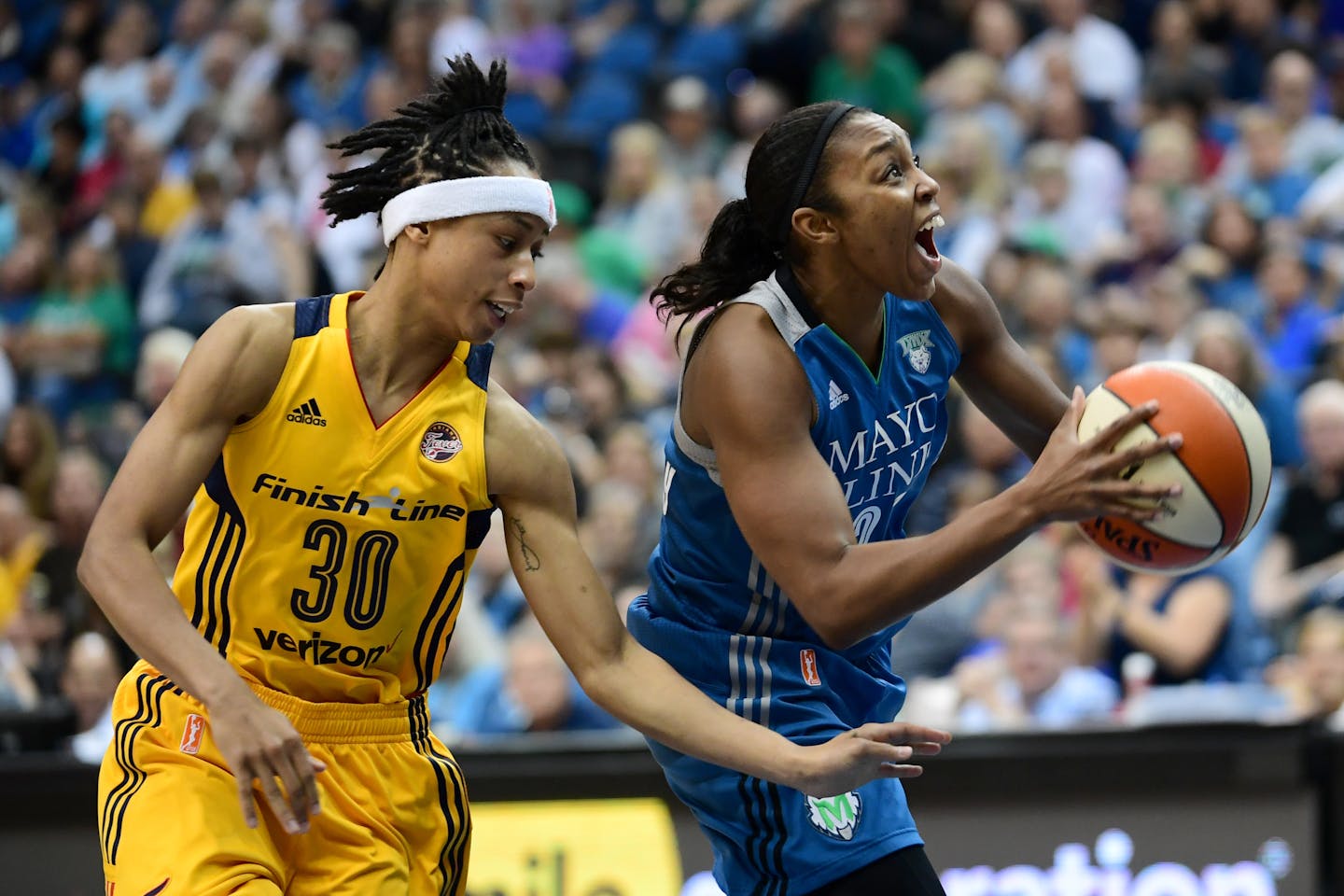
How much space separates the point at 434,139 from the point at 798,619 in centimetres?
128

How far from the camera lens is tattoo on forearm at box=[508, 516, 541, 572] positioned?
379 centimetres

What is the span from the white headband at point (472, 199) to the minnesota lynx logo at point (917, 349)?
84cm

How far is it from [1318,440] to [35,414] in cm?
655

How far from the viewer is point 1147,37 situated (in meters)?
11.5

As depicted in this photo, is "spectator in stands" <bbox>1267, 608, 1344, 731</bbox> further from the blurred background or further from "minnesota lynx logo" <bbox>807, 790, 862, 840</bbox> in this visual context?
"minnesota lynx logo" <bbox>807, 790, 862, 840</bbox>

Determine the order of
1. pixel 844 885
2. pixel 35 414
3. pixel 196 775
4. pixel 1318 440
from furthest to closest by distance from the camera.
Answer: pixel 35 414
pixel 1318 440
pixel 844 885
pixel 196 775

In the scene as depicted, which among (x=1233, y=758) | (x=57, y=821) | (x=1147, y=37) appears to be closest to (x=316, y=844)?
(x=57, y=821)

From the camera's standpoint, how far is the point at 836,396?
388 cm

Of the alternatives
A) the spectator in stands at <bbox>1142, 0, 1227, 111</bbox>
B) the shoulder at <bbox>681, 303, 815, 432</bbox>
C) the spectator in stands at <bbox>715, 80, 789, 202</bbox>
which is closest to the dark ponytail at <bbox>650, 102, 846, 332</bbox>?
the shoulder at <bbox>681, 303, 815, 432</bbox>

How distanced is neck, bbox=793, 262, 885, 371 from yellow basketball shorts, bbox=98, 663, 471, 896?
3.90 ft

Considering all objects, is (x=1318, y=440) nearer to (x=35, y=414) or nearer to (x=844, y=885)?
(x=844, y=885)

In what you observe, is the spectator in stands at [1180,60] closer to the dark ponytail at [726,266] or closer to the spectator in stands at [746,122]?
the spectator in stands at [746,122]

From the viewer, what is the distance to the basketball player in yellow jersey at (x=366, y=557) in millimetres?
3496

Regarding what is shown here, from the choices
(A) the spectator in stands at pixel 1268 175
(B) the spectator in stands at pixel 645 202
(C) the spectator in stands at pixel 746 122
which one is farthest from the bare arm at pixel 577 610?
(C) the spectator in stands at pixel 746 122
